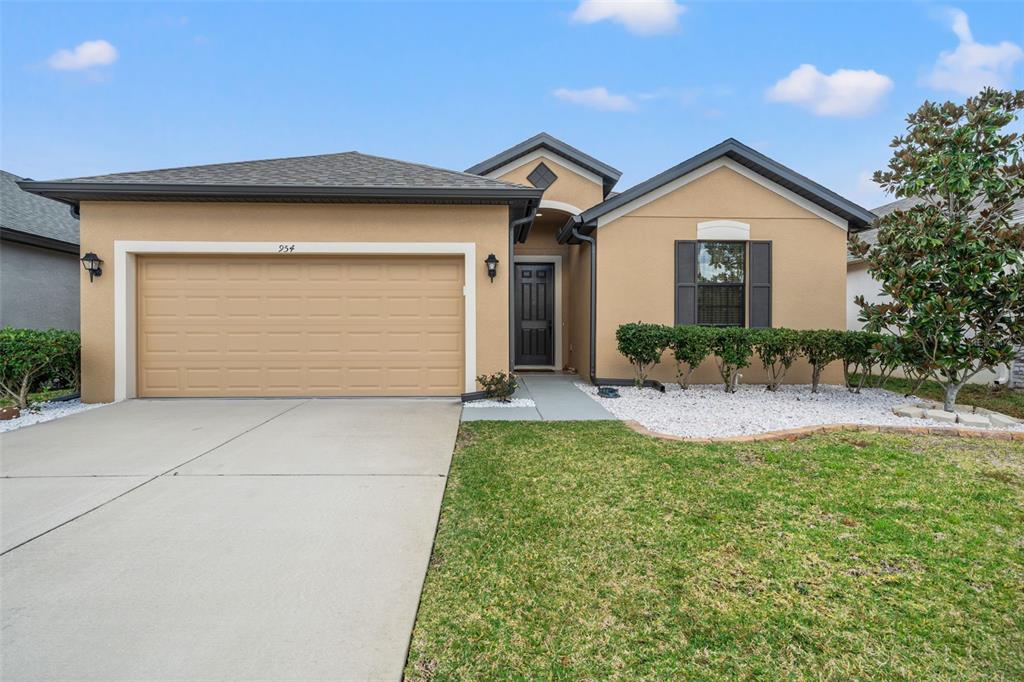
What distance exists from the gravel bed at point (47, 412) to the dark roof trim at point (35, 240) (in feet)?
14.0

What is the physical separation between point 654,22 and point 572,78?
3.45 metres

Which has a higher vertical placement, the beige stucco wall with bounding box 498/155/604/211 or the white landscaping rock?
the beige stucco wall with bounding box 498/155/604/211

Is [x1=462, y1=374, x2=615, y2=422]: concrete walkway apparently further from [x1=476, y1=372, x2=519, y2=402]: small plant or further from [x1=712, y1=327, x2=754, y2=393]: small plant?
[x1=712, y1=327, x2=754, y2=393]: small plant

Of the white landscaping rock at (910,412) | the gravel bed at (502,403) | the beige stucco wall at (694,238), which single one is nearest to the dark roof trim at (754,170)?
the beige stucco wall at (694,238)

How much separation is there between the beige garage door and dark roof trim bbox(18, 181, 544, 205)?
93 centimetres

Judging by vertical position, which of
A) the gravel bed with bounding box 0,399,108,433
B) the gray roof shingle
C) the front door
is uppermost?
the gray roof shingle

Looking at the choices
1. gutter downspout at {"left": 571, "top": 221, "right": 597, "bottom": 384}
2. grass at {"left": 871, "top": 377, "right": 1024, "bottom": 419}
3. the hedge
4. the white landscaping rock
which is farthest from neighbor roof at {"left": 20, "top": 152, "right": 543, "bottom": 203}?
grass at {"left": 871, "top": 377, "right": 1024, "bottom": 419}

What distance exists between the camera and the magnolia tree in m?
5.67

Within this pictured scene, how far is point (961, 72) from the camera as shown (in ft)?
41.3

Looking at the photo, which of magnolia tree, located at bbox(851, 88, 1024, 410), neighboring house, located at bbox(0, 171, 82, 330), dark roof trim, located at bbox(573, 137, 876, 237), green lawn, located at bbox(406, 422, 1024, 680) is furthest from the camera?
neighboring house, located at bbox(0, 171, 82, 330)

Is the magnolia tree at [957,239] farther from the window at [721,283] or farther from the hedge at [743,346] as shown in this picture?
the window at [721,283]

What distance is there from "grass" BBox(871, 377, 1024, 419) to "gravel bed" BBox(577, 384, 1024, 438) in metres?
0.74

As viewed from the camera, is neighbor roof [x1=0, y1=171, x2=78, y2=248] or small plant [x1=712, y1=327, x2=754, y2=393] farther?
neighbor roof [x1=0, y1=171, x2=78, y2=248]

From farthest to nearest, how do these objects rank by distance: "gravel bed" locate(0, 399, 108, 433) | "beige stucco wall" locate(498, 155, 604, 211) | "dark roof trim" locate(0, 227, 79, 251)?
"beige stucco wall" locate(498, 155, 604, 211), "dark roof trim" locate(0, 227, 79, 251), "gravel bed" locate(0, 399, 108, 433)
